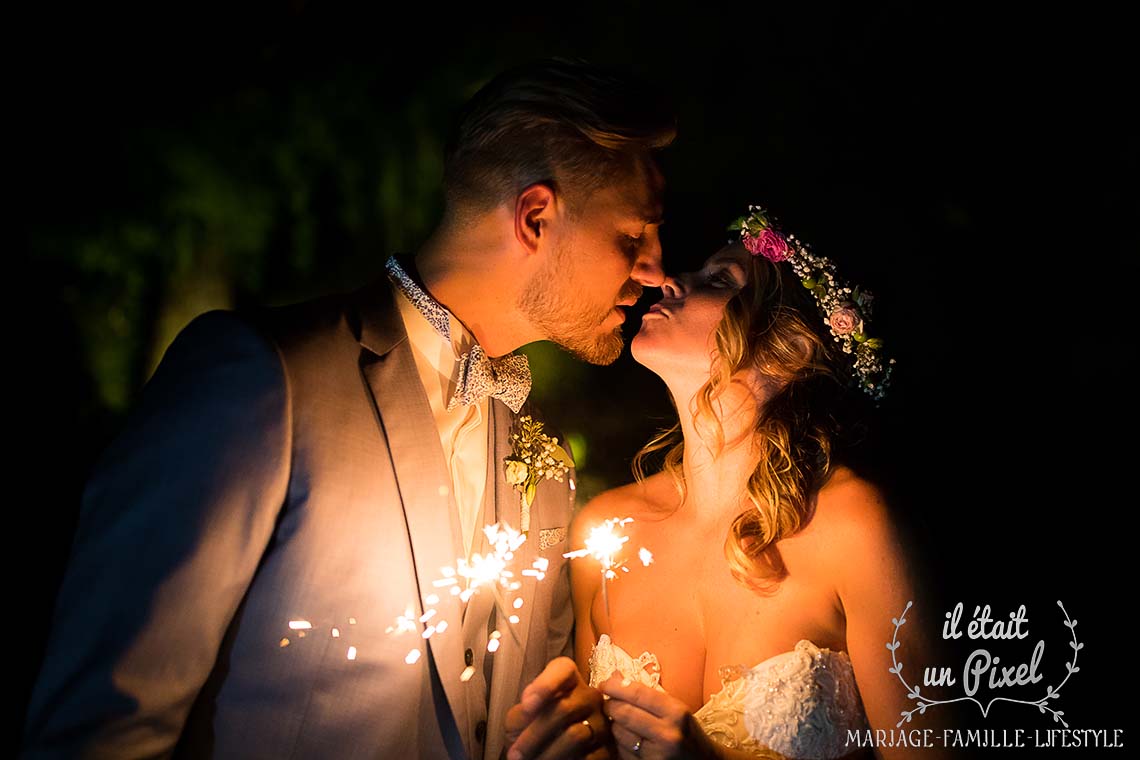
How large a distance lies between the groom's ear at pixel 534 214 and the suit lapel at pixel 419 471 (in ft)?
1.77

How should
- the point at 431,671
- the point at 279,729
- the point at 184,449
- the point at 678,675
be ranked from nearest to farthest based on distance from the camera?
1. the point at 184,449
2. the point at 279,729
3. the point at 431,671
4. the point at 678,675

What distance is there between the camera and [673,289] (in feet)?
11.1

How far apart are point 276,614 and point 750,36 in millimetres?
3190

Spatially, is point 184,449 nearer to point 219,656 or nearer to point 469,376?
point 219,656

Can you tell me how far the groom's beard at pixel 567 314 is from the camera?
9.44 ft

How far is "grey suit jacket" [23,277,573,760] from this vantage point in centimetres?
215

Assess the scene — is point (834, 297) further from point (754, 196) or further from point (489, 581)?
point (489, 581)

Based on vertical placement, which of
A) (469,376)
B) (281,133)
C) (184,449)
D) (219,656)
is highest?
(281,133)

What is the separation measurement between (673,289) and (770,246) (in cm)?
41

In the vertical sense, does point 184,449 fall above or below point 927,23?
below

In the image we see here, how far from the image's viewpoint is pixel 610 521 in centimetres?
351

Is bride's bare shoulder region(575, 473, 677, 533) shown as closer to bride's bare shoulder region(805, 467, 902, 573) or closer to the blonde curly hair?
the blonde curly hair

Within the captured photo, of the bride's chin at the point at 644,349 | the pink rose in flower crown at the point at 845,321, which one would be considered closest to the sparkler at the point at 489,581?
the bride's chin at the point at 644,349

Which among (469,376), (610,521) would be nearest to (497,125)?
(469,376)
